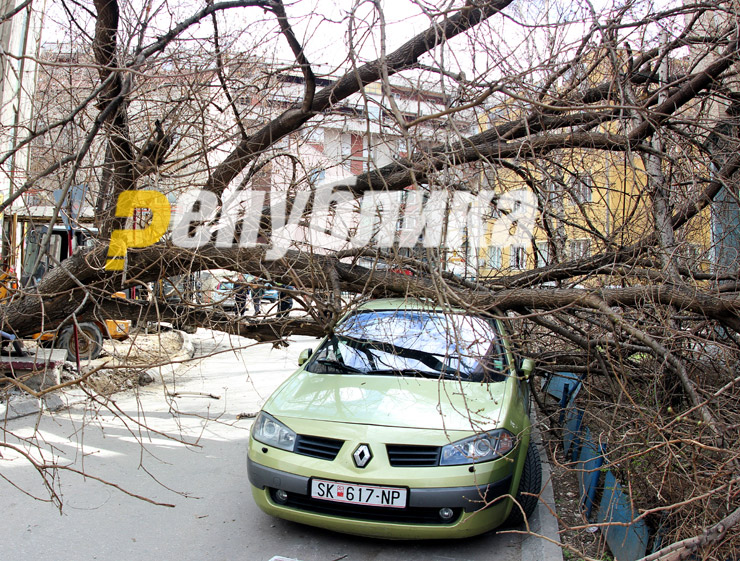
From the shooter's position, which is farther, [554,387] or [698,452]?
[554,387]

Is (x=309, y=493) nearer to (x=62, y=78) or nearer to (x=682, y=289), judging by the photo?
(x=682, y=289)

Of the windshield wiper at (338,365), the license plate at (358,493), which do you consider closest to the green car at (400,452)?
the license plate at (358,493)

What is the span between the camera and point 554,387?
291 inches

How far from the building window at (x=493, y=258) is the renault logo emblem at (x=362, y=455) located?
2359 millimetres

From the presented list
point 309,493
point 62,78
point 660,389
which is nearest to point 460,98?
point 660,389

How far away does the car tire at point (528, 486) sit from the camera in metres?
4.26

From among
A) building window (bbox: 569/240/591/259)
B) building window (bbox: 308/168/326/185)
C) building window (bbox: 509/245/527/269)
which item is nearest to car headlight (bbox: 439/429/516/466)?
building window (bbox: 569/240/591/259)

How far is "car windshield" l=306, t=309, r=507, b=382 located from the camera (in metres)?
4.64

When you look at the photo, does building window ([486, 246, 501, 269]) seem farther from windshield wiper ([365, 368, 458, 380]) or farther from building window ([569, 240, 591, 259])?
windshield wiper ([365, 368, 458, 380])

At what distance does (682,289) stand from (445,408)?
1854 millimetres

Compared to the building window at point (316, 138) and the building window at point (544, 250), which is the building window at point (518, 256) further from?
the building window at point (316, 138)

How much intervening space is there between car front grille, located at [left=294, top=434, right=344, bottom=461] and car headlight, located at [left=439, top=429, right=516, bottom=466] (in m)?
0.70

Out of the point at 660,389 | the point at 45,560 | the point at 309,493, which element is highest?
the point at 660,389

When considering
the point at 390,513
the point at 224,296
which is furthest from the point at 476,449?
the point at 224,296
